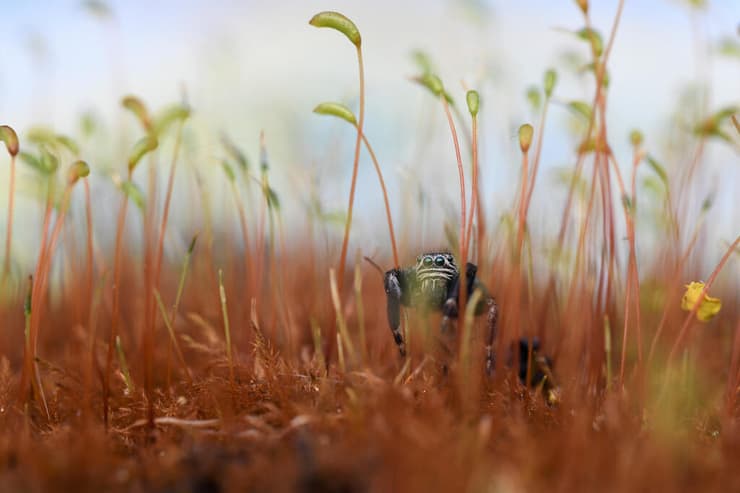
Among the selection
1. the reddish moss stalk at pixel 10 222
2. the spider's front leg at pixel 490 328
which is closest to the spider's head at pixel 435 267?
the spider's front leg at pixel 490 328

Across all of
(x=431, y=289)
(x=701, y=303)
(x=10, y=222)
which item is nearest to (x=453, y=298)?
(x=431, y=289)

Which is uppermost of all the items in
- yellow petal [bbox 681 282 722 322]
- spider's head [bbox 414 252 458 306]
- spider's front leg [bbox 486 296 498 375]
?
spider's head [bbox 414 252 458 306]

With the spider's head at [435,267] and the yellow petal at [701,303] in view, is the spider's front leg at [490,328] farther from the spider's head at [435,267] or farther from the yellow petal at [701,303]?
the yellow petal at [701,303]

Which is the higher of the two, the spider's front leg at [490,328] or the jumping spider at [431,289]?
the jumping spider at [431,289]

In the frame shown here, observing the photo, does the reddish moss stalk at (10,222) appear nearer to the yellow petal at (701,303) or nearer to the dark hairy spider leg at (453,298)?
the dark hairy spider leg at (453,298)

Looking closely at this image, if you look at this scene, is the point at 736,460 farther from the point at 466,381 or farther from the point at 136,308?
the point at 136,308

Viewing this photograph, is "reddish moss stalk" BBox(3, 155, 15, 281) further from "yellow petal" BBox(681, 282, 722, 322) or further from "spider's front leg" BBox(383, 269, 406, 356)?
"yellow petal" BBox(681, 282, 722, 322)

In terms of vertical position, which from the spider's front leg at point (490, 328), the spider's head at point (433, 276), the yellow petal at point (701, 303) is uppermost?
the spider's head at point (433, 276)

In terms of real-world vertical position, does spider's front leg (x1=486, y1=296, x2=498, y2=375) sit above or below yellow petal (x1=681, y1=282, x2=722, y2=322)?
below

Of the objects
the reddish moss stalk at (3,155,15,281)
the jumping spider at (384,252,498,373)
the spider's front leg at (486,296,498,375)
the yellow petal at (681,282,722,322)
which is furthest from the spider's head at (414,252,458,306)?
the reddish moss stalk at (3,155,15,281)
